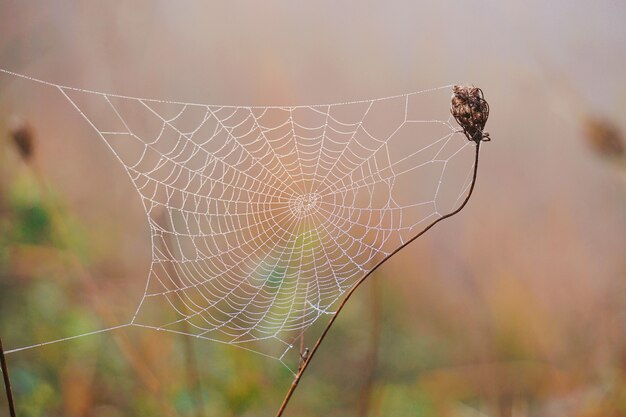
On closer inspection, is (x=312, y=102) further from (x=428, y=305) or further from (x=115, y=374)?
(x=115, y=374)

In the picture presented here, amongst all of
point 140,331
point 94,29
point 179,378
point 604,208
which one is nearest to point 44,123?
point 94,29

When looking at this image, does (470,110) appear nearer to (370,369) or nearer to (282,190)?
(282,190)

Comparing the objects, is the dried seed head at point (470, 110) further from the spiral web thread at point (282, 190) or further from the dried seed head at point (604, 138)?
the dried seed head at point (604, 138)

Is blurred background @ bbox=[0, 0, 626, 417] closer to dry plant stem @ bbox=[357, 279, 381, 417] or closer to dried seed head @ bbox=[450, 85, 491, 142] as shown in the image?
dry plant stem @ bbox=[357, 279, 381, 417]

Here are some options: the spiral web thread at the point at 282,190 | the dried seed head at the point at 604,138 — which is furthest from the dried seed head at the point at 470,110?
the dried seed head at the point at 604,138

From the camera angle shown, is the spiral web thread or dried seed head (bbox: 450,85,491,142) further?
the spiral web thread

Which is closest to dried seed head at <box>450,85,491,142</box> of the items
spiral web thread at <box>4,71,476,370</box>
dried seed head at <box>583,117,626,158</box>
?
spiral web thread at <box>4,71,476,370</box>
